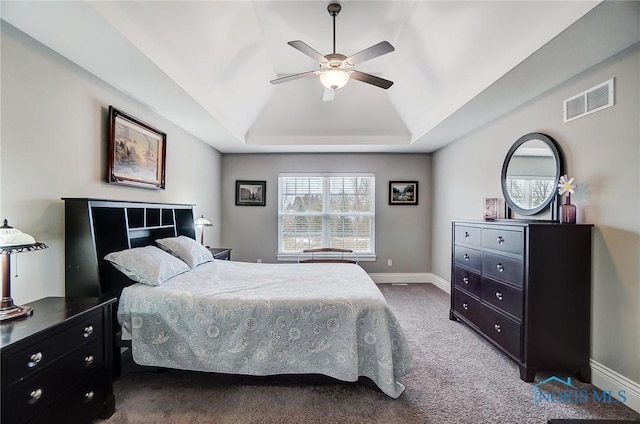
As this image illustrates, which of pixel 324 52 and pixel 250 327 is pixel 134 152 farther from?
pixel 324 52

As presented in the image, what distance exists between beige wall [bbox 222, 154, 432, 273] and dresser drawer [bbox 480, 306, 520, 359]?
8.38 ft

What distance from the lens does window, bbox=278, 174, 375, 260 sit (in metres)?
5.36

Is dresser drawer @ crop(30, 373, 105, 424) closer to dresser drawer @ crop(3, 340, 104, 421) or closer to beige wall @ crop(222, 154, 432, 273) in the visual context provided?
dresser drawer @ crop(3, 340, 104, 421)

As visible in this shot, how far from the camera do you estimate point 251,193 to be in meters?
5.34

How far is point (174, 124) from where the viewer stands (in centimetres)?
370

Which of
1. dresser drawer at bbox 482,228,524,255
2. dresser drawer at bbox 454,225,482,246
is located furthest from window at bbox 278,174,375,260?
dresser drawer at bbox 482,228,524,255

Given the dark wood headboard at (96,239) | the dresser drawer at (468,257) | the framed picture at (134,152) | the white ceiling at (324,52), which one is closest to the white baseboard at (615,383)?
the dresser drawer at (468,257)

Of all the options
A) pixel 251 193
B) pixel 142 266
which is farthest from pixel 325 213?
pixel 142 266

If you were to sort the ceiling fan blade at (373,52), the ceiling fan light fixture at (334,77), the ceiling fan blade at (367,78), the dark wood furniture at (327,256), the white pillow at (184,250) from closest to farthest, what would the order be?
the ceiling fan blade at (373,52) → the ceiling fan light fixture at (334,77) → the ceiling fan blade at (367,78) → the white pillow at (184,250) → the dark wood furniture at (327,256)

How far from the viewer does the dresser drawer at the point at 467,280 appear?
294cm

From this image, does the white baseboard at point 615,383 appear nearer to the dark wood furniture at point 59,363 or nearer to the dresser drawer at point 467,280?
the dresser drawer at point 467,280

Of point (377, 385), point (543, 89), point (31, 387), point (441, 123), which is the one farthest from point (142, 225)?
point (543, 89)

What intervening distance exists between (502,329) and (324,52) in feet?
11.1

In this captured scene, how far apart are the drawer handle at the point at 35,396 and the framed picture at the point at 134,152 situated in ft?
5.82
